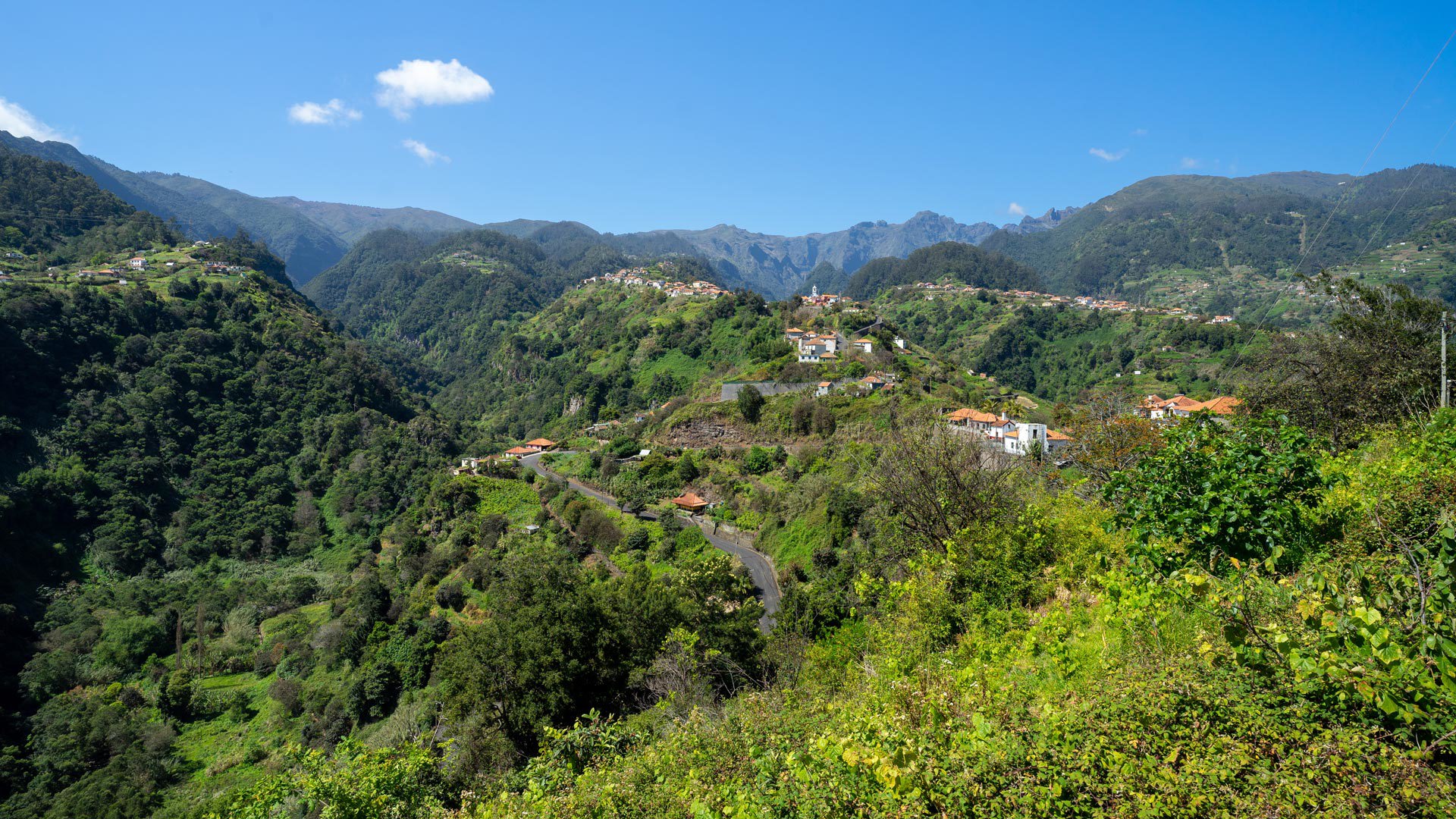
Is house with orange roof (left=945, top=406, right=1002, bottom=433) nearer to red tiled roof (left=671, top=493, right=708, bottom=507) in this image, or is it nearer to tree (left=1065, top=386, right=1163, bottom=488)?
red tiled roof (left=671, top=493, right=708, bottom=507)

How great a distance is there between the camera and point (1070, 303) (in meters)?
109

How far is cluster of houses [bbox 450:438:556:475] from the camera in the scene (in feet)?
157

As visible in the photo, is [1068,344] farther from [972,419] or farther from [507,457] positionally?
[507,457]

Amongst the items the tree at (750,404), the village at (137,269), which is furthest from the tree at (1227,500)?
the village at (137,269)

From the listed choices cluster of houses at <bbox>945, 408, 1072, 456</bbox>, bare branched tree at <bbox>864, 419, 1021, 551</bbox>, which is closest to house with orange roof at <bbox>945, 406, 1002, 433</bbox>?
cluster of houses at <bbox>945, 408, 1072, 456</bbox>

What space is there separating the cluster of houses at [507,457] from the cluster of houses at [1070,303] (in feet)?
271

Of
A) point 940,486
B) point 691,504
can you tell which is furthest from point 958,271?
point 940,486

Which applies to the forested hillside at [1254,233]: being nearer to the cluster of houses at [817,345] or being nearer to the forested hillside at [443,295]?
the cluster of houses at [817,345]

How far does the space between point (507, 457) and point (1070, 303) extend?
10259cm

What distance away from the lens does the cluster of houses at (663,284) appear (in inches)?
3895

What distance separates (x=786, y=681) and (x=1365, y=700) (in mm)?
8263

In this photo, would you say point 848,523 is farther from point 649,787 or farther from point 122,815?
point 122,815

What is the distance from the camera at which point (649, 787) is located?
554 cm

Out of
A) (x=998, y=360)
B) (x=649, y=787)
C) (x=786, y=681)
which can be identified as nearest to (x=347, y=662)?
(x=786, y=681)
